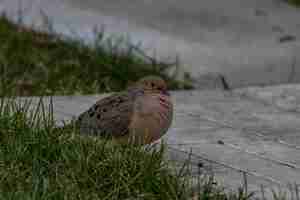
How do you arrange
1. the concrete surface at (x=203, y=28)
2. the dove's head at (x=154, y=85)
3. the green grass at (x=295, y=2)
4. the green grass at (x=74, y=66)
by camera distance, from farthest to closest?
the green grass at (x=295, y=2), the concrete surface at (x=203, y=28), the green grass at (x=74, y=66), the dove's head at (x=154, y=85)

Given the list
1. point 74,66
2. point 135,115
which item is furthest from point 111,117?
point 74,66

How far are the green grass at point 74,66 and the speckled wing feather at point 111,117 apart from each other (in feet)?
7.42

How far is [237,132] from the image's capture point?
6199 millimetres

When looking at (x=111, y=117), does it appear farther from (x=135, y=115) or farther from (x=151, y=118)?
(x=151, y=118)

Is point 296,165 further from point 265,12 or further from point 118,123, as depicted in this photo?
point 265,12

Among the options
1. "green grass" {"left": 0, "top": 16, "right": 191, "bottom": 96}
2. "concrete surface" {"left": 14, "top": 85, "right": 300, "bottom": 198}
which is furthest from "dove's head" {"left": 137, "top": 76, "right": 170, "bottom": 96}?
"green grass" {"left": 0, "top": 16, "right": 191, "bottom": 96}

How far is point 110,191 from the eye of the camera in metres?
4.71

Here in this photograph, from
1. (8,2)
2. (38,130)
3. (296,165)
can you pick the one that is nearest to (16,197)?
(38,130)


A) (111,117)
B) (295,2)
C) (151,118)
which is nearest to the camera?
(151,118)

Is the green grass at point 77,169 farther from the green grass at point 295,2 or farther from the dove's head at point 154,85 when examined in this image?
the green grass at point 295,2

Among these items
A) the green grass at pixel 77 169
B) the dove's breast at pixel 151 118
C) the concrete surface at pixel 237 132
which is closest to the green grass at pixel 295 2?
the concrete surface at pixel 237 132

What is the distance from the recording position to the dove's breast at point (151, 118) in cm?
516

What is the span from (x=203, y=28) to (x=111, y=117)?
4611 mm

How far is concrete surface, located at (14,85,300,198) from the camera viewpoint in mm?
5156
